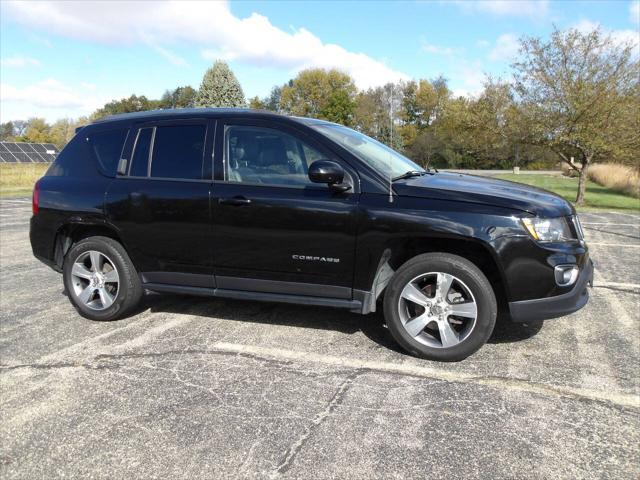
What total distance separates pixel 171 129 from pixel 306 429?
2.92m

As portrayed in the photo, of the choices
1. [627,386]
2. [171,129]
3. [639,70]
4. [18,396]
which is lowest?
[18,396]

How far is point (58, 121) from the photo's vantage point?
10394 centimetres

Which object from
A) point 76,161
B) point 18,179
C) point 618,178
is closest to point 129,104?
point 18,179

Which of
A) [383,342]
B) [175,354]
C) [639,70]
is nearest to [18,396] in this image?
[175,354]

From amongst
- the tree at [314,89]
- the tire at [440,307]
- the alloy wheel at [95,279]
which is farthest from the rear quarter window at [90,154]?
the tree at [314,89]

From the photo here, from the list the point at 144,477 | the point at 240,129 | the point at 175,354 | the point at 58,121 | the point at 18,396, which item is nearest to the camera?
the point at 144,477

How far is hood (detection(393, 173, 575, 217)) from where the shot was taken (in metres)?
3.61

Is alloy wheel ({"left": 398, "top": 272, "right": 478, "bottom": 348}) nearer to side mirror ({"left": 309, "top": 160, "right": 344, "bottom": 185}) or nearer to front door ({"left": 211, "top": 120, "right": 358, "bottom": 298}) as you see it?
front door ({"left": 211, "top": 120, "right": 358, "bottom": 298})

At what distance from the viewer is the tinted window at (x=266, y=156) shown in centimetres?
405

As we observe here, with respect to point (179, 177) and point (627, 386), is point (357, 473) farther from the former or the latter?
point (179, 177)

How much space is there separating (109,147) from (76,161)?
39 centimetres

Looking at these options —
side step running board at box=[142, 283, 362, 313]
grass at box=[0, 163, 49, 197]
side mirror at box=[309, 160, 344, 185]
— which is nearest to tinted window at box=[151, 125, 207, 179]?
side step running board at box=[142, 283, 362, 313]

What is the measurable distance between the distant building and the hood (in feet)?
140

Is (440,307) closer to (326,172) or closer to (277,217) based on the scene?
(326,172)
